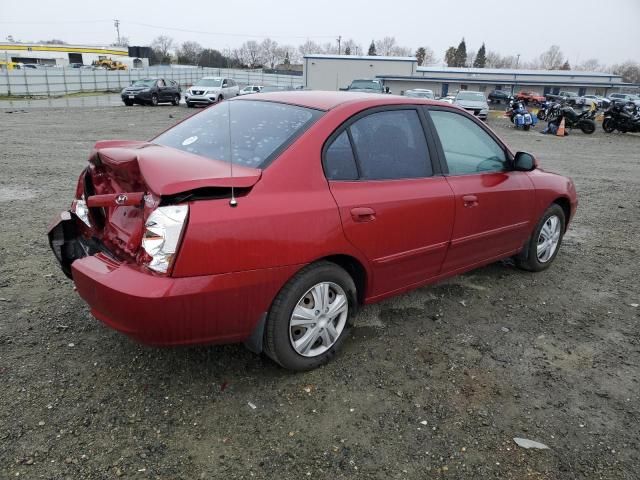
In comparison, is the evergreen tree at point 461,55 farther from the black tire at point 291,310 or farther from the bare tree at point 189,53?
the black tire at point 291,310

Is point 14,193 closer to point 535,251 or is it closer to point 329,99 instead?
point 329,99

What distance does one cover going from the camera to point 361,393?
9.46 feet

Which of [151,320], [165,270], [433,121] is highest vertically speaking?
[433,121]

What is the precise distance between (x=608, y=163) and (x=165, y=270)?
13431 millimetres

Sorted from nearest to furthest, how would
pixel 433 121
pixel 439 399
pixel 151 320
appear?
pixel 151 320 < pixel 439 399 < pixel 433 121

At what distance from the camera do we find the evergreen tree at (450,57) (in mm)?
118188

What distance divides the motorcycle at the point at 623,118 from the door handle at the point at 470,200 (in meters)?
20.9

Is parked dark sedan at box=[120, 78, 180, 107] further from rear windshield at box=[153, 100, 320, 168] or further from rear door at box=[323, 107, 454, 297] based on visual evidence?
rear door at box=[323, 107, 454, 297]

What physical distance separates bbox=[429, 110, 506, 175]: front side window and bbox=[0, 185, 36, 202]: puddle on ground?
564 cm

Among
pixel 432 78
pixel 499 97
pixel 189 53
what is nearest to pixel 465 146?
pixel 499 97

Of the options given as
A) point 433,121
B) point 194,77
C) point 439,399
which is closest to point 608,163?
point 433,121

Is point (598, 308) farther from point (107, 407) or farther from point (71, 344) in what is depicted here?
point (71, 344)

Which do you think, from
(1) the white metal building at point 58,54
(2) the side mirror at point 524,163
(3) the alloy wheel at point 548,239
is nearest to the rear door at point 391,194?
(2) the side mirror at point 524,163

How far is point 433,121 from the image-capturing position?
11.9ft
